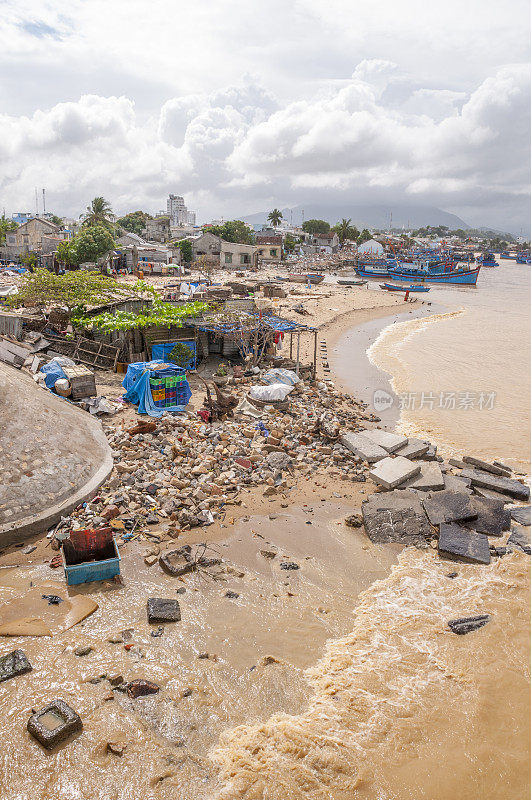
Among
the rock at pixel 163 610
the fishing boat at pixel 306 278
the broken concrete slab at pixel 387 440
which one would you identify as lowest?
the rock at pixel 163 610

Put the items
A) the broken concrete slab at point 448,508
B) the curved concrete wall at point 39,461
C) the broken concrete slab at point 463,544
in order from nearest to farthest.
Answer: the curved concrete wall at point 39,461
the broken concrete slab at point 463,544
the broken concrete slab at point 448,508

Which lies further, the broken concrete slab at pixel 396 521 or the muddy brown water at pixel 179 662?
the broken concrete slab at pixel 396 521

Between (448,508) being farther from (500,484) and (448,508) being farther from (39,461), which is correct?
(39,461)

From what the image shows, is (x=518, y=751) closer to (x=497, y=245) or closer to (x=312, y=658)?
(x=312, y=658)

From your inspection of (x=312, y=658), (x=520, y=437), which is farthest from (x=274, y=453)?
(x=520, y=437)

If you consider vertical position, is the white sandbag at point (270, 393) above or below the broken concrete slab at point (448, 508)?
above

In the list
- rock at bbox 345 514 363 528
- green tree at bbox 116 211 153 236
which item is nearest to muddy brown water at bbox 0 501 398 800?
rock at bbox 345 514 363 528

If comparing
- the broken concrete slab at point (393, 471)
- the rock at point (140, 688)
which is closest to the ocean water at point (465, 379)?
the broken concrete slab at point (393, 471)

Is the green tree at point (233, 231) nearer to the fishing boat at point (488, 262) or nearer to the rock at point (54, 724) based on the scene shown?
the fishing boat at point (488, 262)
